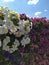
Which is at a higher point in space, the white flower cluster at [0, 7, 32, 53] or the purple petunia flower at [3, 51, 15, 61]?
the white flower cluster at [0, 7, 32, 53]

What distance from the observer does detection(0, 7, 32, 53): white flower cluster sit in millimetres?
5286

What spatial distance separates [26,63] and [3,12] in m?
1.15

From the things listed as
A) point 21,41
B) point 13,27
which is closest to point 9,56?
point 21,41

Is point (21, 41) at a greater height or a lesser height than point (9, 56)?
greater

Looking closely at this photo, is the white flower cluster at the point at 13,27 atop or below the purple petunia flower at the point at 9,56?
atop

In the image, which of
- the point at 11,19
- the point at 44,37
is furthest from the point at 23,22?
the point at 44,37

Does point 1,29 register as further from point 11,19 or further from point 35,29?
point 35,29

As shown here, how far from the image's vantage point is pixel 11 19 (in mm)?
5418

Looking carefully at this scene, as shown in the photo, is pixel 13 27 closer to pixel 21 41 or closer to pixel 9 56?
pixel 21 41

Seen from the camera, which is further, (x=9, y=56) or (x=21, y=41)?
(x=21, y=41)

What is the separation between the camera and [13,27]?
5324mm

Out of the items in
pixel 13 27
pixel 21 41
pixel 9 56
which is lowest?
pixel 9 56

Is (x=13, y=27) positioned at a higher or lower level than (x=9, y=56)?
higher

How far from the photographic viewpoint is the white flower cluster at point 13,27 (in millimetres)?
5286
